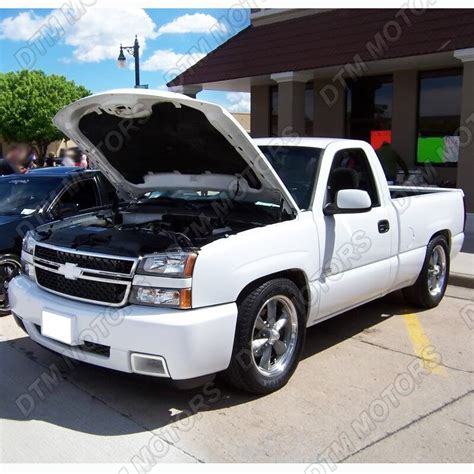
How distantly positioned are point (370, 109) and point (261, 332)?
10632mm

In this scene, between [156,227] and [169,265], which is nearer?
[169,265]

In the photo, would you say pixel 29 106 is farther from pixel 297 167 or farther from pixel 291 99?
pixel 297 167

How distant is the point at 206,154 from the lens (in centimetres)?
461

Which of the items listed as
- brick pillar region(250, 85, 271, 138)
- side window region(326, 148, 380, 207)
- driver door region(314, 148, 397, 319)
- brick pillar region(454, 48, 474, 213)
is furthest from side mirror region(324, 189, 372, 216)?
brick pillar region(250, 85, 271, 138)

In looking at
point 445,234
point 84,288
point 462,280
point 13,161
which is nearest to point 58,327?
point 84,288

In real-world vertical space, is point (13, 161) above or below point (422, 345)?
above

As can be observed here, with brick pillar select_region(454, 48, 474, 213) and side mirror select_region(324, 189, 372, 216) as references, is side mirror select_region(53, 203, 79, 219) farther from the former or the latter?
brick pillar select_region(454, 48, 474, 213)

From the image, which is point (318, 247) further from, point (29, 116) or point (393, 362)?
point (29, 116)

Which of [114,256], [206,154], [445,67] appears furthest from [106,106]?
[445,67]

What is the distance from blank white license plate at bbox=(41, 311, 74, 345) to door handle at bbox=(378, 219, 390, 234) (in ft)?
9.22

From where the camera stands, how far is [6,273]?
5895mm

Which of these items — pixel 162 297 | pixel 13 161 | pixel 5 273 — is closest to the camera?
pixel 162 297

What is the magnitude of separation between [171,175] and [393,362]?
8.29ft

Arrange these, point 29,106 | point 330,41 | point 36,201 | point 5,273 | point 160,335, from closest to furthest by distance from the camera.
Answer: point 160,335 < point 5,273 < point 36,201 < point 330,41 < point 29,106
